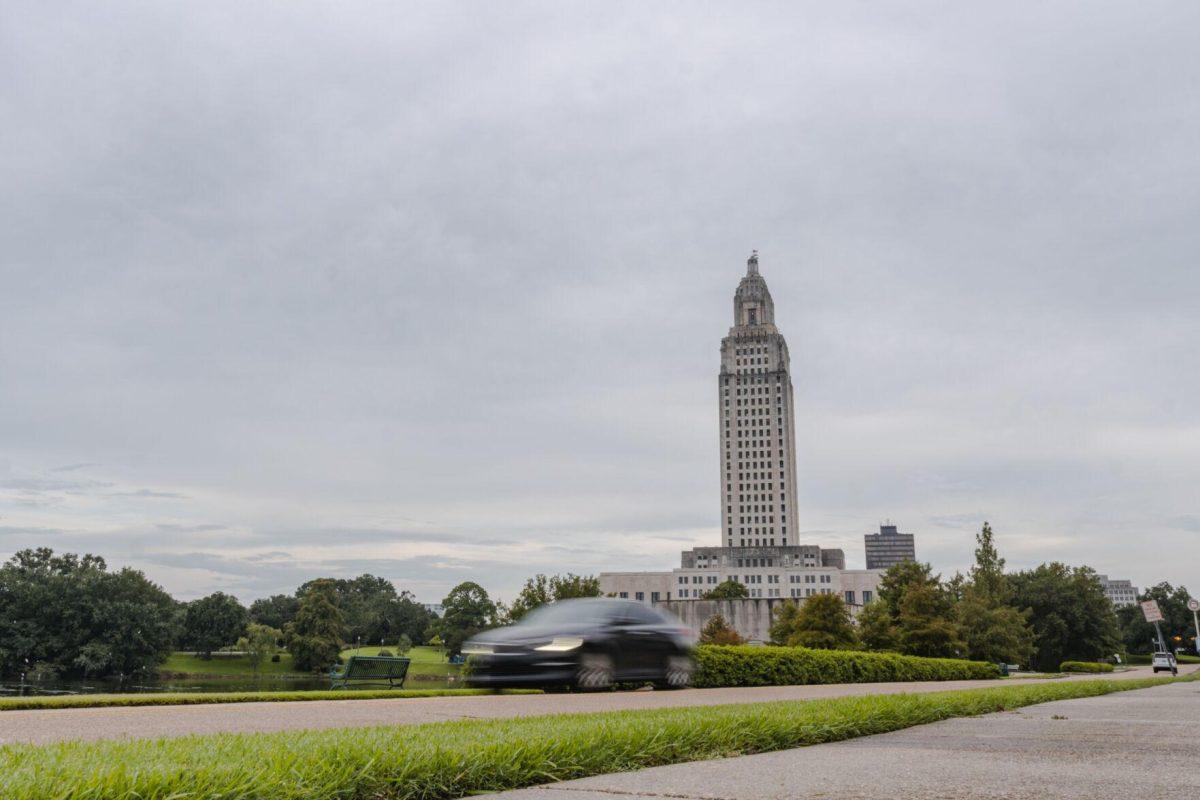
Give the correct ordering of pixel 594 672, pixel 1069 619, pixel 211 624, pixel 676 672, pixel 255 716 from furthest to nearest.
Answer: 1. pixel 211 624
2. pixel 1069 619
3. pixel 676 672
4. pixel 594 672
5. pixel 255 716

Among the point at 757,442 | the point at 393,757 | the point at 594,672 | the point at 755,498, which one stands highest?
the point at 757,442

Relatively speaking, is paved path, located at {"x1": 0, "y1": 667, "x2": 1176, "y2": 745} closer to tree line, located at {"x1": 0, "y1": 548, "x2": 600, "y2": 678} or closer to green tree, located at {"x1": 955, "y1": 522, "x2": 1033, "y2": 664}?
green tree, located at {"x1": 955, "y1": 522, "x2": 1033, "y2": 664}

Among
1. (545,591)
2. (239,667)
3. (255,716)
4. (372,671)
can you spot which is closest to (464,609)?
(239,667)

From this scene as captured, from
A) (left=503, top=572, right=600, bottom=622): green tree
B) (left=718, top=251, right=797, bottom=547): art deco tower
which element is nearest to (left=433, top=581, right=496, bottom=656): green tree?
(left=503, top=572, right=600, bottom=622): green tree

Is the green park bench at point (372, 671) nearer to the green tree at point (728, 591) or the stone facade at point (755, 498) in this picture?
the green tree at point (728, 591)

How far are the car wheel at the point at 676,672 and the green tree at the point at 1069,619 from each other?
6715 cm

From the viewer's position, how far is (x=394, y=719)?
7.94 metres

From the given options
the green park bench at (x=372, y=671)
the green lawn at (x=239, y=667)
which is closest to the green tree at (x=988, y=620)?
the green park bench at (x=372, y=671)

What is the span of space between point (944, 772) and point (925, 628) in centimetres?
3419

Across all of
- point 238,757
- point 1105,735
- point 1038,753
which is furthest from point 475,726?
point 1105,735

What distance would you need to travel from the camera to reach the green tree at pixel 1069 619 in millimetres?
72125

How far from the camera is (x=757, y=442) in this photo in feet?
508

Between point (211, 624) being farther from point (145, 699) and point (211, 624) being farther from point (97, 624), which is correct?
point (145, 699)

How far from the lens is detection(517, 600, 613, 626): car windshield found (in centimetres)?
1311
